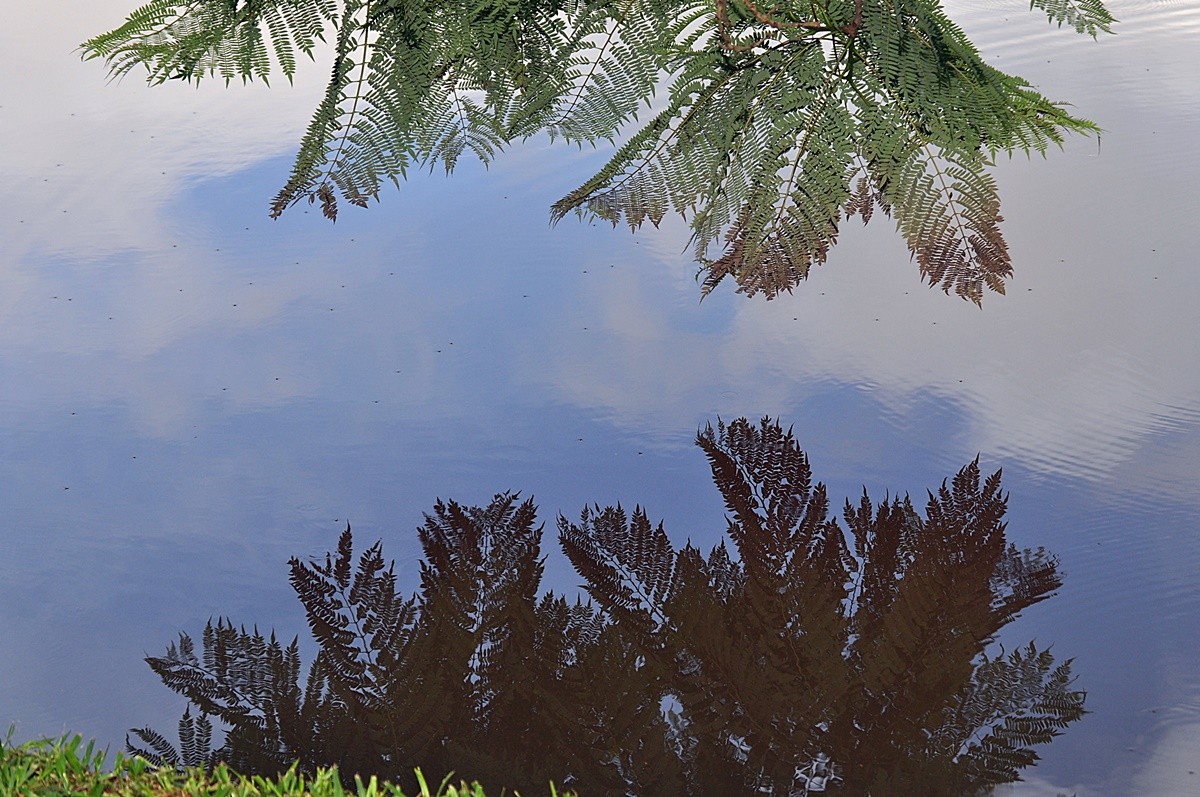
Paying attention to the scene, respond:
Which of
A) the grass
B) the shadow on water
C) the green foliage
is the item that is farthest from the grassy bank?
the green foliage

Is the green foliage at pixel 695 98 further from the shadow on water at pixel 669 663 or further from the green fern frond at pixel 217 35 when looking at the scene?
the shadow on water at pixel 669 663

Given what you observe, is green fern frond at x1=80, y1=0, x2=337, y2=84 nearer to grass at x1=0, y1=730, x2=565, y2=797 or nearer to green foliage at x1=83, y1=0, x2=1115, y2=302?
green foliage at x1=83, y1=0, x2=1115, y2=302

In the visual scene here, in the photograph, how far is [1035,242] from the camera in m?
Answer: 4.29

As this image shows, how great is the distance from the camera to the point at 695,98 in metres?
2.51

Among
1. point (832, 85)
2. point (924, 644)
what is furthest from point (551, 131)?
point (924, 644)

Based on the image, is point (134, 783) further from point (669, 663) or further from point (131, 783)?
point (669, 663)

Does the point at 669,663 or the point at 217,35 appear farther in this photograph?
the point at 669,663

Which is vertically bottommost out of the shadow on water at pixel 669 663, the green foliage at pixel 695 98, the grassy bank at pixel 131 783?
the grassy bank at pixel 131 783

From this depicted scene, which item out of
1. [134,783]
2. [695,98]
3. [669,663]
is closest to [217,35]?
[695,98]

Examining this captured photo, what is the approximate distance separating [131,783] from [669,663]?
102 centimetres

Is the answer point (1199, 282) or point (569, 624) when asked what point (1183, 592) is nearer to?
point (569, 624)

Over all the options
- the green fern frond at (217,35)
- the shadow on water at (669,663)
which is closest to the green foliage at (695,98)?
the green fern frond at (217,35)

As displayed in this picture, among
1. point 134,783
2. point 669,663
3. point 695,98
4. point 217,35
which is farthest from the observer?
point 695,98

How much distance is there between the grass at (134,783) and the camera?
169 centimetres
